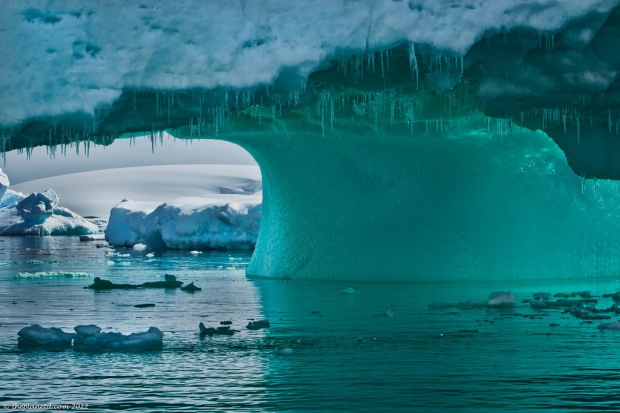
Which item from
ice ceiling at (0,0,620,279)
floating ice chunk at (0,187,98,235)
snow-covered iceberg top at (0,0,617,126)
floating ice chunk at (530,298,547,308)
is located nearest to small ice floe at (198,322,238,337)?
ice ceiling at (0,0,620,279)

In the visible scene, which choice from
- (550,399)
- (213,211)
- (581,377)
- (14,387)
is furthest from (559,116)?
(213,211)

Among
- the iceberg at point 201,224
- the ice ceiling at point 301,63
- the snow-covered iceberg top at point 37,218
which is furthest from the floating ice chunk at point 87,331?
the snow-covered iceberg top at point 37,218

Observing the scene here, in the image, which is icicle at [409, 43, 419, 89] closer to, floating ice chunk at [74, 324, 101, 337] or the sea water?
the sea water

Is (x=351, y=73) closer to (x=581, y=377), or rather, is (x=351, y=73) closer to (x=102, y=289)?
(x=581, y=377)

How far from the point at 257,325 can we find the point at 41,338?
2363 mm

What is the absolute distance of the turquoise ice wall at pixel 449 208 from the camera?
16.5 meters

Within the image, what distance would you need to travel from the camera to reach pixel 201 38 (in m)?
9.16

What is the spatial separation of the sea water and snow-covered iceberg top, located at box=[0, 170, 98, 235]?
42376mm

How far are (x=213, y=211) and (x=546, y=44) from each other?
1016 inches

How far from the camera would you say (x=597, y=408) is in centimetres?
678

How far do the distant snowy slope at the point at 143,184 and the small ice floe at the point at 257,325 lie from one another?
66.7 m

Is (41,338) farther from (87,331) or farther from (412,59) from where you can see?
(412,59)

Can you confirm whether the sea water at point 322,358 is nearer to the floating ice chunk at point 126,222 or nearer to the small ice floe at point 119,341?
the small ice floe at point 119,341

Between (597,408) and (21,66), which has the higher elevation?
(21,66)
